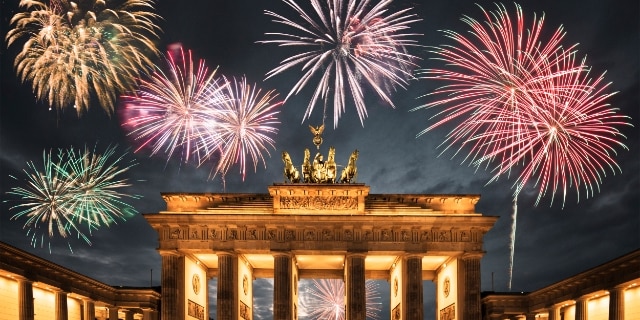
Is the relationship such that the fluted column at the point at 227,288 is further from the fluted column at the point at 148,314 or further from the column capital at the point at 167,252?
the fluted column at the point at 148,314

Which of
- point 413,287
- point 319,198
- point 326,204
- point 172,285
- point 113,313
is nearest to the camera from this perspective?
point 172,285

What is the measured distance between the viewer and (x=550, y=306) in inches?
1677

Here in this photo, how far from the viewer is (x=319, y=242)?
43.1 metres

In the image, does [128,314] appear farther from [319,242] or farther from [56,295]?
[319,242]

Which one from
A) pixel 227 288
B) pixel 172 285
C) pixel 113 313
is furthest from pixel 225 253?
pixel 113 313

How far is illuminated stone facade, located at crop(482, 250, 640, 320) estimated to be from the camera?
32312mm

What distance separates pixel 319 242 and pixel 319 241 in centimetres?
8

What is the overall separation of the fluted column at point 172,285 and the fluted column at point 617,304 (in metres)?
28.3

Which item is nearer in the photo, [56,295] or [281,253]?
[56,295]

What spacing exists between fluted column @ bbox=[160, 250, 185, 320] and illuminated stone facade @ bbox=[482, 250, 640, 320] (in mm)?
24662

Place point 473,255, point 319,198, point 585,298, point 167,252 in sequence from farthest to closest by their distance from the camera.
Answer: point 319,198 < point 473,255 < point 167,252 < point 585,298

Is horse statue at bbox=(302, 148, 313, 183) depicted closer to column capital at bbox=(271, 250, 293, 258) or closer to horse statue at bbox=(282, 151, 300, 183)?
horse statue at bbox=(282, 151, 300, 183)

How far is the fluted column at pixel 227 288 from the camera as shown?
42.2 m

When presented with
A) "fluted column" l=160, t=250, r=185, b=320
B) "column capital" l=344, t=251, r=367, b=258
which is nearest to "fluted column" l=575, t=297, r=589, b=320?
"column capital" l=344, t=251, r=367, b=258
